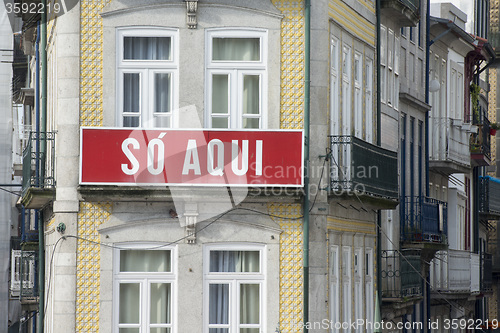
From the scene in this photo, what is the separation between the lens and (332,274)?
26.9 m

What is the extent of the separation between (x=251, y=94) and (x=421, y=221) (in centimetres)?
1240

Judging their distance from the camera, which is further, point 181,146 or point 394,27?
point 394,27

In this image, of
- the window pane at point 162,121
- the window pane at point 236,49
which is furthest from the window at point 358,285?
the window pane at point 162,121

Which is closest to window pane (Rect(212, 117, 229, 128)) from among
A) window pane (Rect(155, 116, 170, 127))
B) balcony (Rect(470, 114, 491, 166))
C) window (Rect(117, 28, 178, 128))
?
window (Rect(117, 28, 178, 128))

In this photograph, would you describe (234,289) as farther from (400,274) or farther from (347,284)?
(400,274)

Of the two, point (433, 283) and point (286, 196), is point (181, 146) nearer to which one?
point (286, 196)

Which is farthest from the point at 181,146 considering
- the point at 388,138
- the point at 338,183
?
the point at 388,138

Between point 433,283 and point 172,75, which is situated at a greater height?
point 172,75

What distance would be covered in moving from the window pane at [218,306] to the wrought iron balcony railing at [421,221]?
1139cm

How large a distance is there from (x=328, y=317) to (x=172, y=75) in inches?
218

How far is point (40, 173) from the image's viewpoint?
26.8 m

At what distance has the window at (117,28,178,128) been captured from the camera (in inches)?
1017

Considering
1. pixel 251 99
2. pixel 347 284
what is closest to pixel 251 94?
pixel 251 99

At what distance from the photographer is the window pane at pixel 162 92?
85.3 ft
